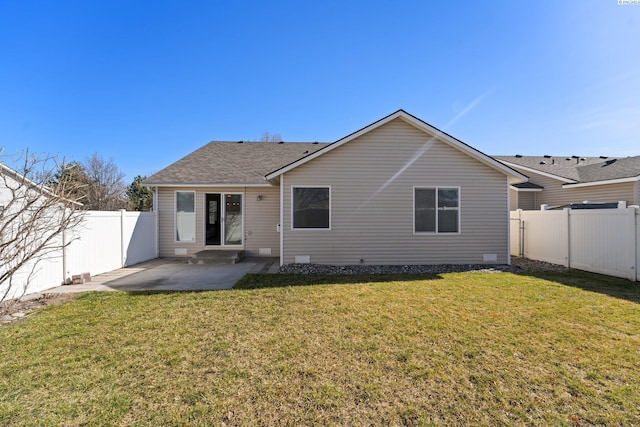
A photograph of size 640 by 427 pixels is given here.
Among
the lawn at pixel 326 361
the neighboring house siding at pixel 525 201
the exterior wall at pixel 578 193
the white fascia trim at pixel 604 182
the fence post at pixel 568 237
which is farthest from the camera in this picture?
the neighboring house siding at pixel 525 201

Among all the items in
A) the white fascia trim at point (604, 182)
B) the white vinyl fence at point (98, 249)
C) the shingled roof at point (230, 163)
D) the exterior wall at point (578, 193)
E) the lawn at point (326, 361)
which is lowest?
the lawn at point (326, 361)

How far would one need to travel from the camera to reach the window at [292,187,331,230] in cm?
864

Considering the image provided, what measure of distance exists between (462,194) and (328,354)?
7642 millimetres

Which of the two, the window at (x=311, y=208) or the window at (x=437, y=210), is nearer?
the window at (x=311, y=208)

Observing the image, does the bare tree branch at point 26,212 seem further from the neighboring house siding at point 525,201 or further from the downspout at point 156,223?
the neighboring house siding at point 525,201

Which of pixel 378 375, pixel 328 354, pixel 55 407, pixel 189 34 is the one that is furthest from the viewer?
pixel 189 34

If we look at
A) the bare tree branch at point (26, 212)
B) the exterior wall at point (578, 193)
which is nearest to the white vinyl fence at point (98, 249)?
the bare tree branch at point (26, 212)

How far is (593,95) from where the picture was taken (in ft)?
33.5

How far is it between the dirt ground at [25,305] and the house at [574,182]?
16.8m

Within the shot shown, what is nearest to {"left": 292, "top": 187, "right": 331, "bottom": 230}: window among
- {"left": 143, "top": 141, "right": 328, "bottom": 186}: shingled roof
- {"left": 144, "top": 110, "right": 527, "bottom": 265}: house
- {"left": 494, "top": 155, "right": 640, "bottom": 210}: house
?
{"left": 144, "top": 110, "right": 527, "bottom": 265}: house

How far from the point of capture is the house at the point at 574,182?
12.0 meters

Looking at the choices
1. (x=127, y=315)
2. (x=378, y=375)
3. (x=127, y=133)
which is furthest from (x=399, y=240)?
(x=127, y=133)

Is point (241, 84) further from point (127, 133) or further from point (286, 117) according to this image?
point (127, 133)

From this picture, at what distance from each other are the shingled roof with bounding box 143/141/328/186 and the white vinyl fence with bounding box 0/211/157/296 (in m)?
1.93
